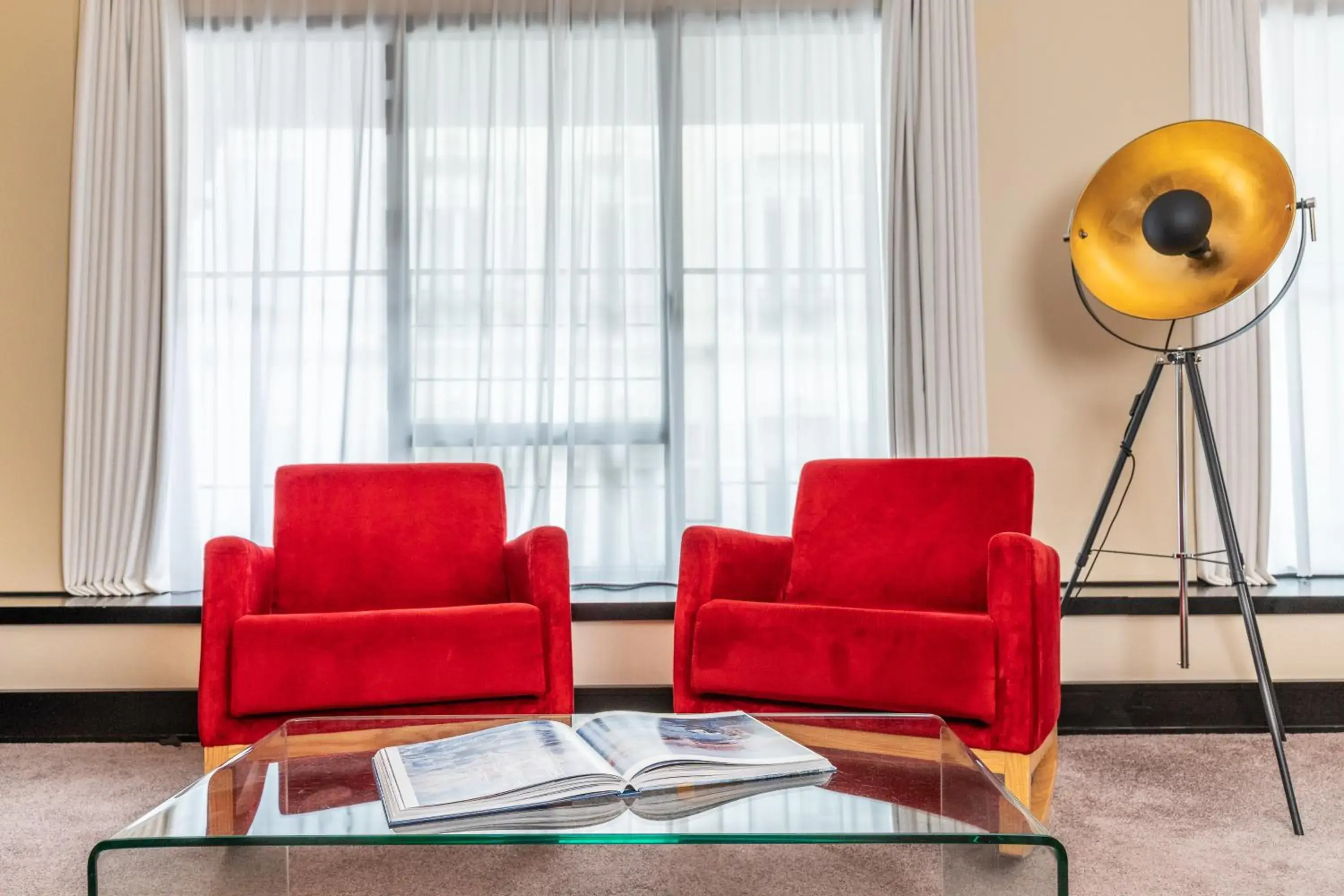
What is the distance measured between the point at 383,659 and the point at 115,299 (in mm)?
2027

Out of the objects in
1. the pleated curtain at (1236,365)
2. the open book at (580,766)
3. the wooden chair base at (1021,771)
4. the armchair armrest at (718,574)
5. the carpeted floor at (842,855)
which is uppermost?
the pleated curtain at (1236,365)

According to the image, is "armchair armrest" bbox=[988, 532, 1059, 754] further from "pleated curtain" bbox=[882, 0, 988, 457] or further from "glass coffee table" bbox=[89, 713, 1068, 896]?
"pleated curtain" bbox=[882, 0, 988, 457]

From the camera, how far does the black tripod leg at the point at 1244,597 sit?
2.25 m

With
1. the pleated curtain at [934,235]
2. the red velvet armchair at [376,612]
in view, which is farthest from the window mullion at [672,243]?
the red velvet armchair at [376,612]

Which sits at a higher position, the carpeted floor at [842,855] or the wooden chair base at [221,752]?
the wooden chair base at [221,752]

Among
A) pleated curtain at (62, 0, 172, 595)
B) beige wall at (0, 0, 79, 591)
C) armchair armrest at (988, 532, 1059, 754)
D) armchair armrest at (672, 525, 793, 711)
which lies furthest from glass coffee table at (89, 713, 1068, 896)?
beige wall at (0, 0, 79, 591)

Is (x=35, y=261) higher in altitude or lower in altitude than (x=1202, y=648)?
higher

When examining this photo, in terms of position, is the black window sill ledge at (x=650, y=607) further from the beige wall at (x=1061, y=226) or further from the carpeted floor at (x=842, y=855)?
the carpeted floor at (x=842, y=855)

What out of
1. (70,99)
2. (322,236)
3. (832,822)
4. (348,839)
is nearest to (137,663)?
(322,236)

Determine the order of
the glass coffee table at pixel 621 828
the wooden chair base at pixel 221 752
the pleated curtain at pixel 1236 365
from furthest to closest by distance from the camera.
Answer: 1. the pleated curtain at pixel 1236 365
2. the wooden chair base at pixel 221 752
3. the glass coffee table at pixel 621 828

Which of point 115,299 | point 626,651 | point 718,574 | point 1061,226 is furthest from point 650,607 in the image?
point 115,299

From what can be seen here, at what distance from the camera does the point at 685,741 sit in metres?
1.38

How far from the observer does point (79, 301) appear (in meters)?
3.43

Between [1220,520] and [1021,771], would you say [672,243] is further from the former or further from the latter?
[1021,771]
